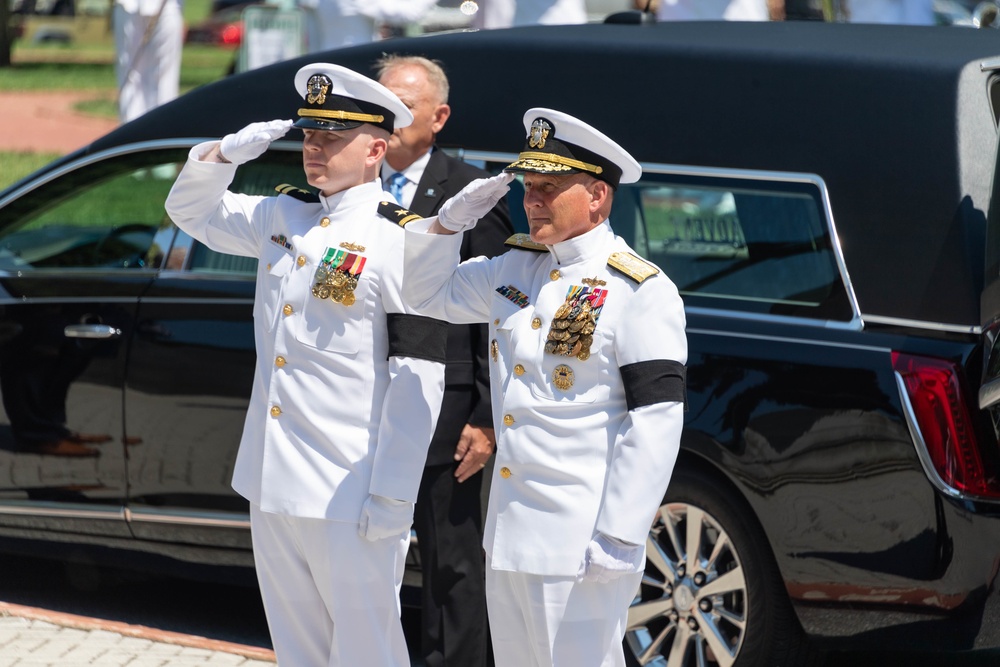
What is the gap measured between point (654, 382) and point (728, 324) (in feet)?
4.39

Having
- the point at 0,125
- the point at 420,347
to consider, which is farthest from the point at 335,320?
the point at 0,125

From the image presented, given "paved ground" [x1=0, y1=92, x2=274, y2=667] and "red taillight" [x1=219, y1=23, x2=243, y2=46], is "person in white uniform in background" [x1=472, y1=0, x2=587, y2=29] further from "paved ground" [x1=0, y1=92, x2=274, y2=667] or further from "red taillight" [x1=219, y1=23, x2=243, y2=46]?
"red taillight" [x1=219, y1=23, x2=243, y2=46]

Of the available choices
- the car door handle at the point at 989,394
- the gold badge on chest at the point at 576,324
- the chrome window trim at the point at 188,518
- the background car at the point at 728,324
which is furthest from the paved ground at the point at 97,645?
the car door handle at the point at 989,394

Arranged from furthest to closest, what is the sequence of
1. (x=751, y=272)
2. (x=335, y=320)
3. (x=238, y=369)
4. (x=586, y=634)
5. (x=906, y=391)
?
(x=238, y=369) < (x=751, y=272) < (x=906, y=391) < (x=335, y=320) < (x=586, y=634)

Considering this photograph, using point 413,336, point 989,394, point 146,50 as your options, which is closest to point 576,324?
point 413,336

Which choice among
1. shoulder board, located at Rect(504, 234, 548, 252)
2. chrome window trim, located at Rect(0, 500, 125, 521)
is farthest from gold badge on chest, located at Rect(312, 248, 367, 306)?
chrome window trim, located at Rect(0, 500, 125, 521)

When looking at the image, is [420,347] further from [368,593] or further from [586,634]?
[586,634]

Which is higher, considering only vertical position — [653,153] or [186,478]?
[653,153]

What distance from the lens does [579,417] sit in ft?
11.7

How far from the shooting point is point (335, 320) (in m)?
4.07

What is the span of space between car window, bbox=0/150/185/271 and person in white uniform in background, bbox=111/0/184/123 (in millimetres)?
5265

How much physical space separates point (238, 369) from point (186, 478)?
43 centimetres

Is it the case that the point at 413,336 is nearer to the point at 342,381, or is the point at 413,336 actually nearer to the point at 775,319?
the point at 342,381

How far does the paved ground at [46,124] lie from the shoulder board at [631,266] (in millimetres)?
11427
